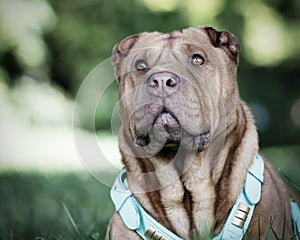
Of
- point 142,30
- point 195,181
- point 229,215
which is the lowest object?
point 229,215

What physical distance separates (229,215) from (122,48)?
1214 millimetres

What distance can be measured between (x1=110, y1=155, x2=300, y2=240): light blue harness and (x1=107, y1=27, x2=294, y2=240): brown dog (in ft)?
0.12

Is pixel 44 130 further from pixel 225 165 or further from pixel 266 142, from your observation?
pixel 225 165

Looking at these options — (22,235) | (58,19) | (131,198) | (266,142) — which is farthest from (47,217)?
(58,19)

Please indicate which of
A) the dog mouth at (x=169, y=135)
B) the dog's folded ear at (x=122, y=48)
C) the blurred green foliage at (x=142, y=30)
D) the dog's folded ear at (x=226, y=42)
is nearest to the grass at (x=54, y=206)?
the dog mouth at (x=169, y=135)

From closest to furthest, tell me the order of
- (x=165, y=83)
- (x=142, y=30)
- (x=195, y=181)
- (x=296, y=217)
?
1. (x=165, y=83)
2. (x=195, y=181)
3. (x=296, y=217)
4. (x=142, y=30)

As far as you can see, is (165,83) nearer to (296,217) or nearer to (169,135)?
(169,135)

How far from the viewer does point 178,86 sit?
3.35m

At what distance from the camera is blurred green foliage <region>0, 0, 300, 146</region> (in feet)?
45.1

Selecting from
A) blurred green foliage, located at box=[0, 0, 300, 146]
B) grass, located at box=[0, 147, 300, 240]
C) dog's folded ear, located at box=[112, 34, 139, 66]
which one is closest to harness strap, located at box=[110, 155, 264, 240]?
grass, located at box=[0, 147, 300, 240]

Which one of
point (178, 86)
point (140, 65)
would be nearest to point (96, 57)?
point (140, 65)

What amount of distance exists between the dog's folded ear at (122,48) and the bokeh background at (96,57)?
6588mm

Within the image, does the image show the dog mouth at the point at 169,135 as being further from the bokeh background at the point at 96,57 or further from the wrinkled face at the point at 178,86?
the bokeh background at the point at 96,57

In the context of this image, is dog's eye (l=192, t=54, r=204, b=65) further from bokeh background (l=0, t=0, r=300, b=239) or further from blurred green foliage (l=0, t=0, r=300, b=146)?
blurred green foliage (l=0, t=0, r=300, b=146)
